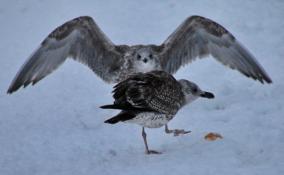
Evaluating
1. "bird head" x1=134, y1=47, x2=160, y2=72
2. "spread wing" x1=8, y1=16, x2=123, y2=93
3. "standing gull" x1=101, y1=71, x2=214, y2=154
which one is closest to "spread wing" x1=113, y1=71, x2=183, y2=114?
"standing gull" x1=101, y1=71, x2=214, y2=154

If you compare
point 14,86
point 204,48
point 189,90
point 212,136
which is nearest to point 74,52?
point 14,86

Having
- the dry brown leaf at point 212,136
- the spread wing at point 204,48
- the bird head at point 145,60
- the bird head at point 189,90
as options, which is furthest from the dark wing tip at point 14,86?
the dry brown leaf at point 212,136

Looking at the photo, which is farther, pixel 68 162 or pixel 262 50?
pixel 262 50

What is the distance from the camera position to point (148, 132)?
783 cm

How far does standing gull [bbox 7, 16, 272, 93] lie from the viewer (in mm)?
9062

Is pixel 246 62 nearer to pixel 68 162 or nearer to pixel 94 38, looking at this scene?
pixel 94 38

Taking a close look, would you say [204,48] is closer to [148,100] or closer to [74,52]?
[74,52]

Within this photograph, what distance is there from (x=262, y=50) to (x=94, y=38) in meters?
2.52

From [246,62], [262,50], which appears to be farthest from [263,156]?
[262,50]

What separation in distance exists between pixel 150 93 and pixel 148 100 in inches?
4.3

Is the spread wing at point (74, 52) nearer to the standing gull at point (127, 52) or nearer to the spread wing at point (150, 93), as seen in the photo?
the standing gull at point (127, 52)

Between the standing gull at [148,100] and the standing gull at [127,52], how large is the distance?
179cm

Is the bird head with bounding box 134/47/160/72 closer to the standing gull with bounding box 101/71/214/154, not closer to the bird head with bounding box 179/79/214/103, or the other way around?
the bird head with bounding box 179/79/214/103

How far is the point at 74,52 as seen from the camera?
371 inches
